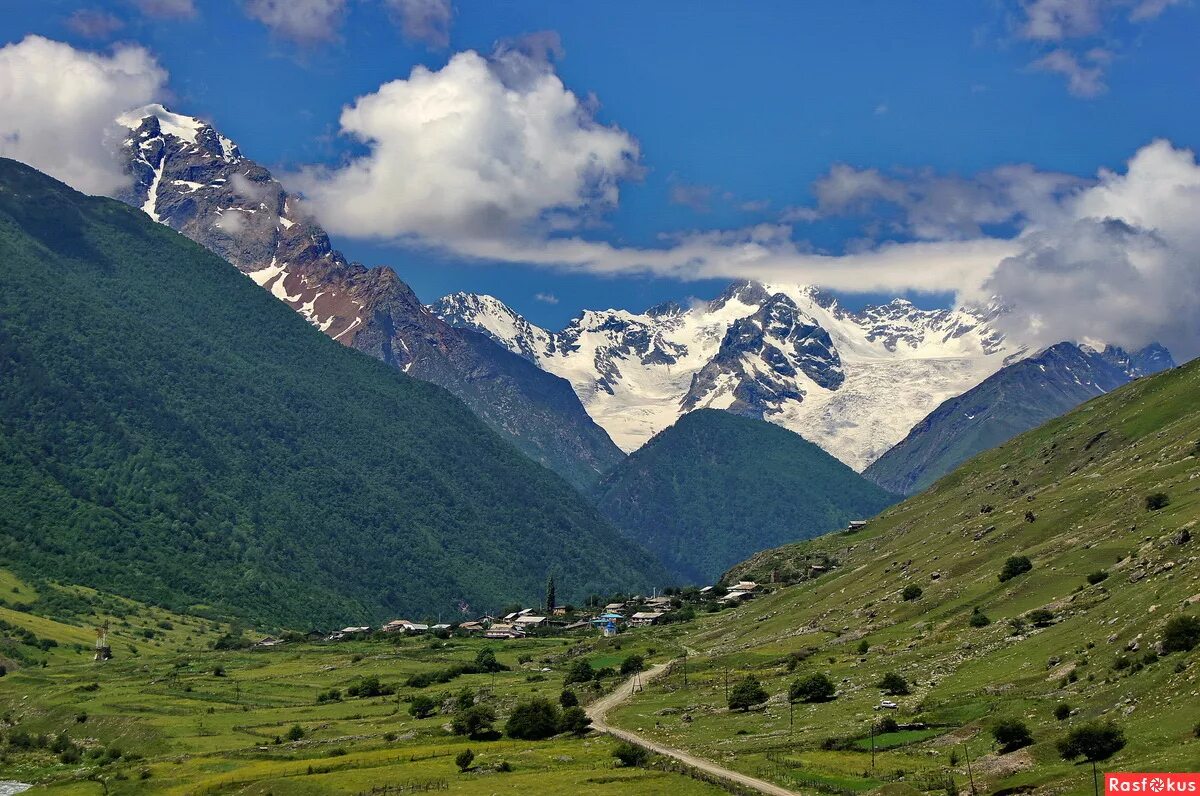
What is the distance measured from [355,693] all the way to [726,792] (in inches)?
3885

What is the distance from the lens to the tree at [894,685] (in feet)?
388

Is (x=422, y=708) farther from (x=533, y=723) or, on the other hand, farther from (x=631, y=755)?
(x=631, y=755)

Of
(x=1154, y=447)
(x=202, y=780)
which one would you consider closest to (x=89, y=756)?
(x=202, y=780)

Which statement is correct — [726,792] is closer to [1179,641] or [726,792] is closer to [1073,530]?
[1179,641]

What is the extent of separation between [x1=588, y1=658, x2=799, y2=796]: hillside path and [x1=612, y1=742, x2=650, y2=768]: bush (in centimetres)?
206

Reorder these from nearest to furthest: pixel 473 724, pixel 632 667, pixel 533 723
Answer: pixel 533 723, pixel 473 724, pixel 632 667

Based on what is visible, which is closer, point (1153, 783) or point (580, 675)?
point (1153, 783)

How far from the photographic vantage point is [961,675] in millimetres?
117500

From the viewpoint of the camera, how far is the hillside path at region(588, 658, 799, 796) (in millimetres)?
95562

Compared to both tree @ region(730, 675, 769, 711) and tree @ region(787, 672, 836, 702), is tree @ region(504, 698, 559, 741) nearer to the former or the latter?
tree @ region(730, 675, 769, 711)

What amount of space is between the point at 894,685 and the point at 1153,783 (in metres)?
50.6

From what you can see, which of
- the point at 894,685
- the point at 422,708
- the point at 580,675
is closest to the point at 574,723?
the point at 422,708

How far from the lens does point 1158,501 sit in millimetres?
141250

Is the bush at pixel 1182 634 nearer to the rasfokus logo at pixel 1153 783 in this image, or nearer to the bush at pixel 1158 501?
the rasfokus logo at pixel 1153 783
